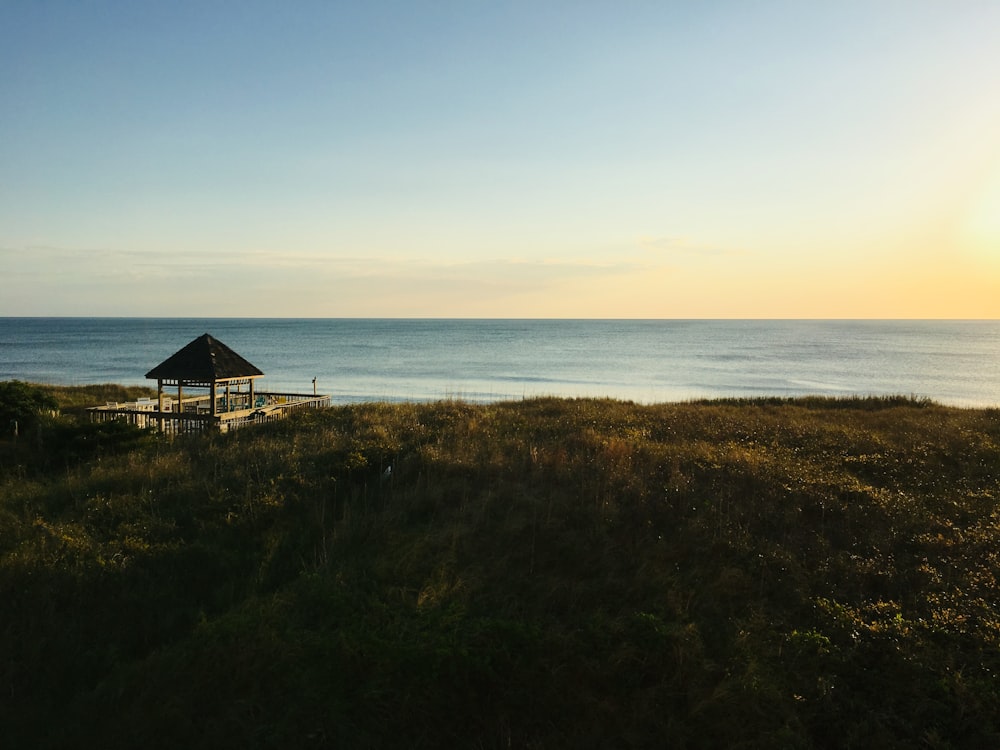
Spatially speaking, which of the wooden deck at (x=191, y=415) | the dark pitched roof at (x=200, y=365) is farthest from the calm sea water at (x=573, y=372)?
the dark pitched roof at (x=200, y=365)

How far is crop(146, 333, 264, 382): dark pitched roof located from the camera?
20734 millimetres

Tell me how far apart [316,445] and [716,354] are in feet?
267

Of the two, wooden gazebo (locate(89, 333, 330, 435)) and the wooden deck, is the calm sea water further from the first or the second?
wooden gazebo (locate(89, 333, 330, 435))

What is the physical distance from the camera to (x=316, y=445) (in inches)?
579

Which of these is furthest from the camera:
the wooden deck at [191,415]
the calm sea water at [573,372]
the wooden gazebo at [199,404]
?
the calm sea water at [573,372]

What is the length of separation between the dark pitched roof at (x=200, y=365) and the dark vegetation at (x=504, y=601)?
7.76m

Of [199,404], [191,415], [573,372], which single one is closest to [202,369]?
[191,415]

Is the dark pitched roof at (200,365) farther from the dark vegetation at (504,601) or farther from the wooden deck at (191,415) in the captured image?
the dark vegetation at (504,601)

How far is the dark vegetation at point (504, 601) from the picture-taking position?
5.99m

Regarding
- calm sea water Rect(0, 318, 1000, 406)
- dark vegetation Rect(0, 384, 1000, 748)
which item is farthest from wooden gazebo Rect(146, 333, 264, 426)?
calm sea water Rect(0, 318, 1000, 406)

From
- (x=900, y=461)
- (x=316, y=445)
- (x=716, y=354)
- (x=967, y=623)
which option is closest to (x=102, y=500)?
(x=316, y=445)

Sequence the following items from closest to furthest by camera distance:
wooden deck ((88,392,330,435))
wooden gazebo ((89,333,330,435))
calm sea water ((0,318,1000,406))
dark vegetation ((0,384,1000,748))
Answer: dark vegetation ((0,384,1000,748))
wooden deck ((88,392,330,435))
wooden gazebo ((89,333,330,435))
calm sea water ((0,318,1000,406))

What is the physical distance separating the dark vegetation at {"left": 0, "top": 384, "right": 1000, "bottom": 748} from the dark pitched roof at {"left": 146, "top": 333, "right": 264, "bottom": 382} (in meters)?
7.76

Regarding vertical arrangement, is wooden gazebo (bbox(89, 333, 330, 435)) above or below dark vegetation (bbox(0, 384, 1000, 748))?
above
